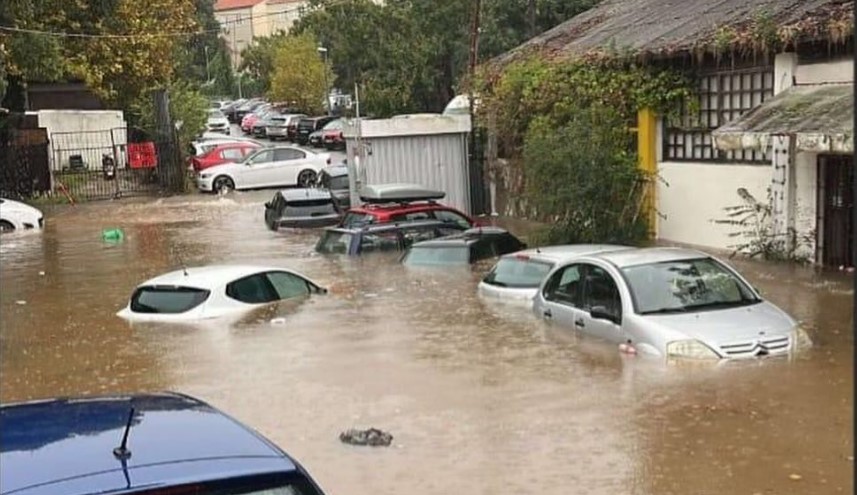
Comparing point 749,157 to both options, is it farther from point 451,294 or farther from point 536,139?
point 451,294

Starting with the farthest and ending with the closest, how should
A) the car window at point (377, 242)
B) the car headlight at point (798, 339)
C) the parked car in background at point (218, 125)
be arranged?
the parked car in background at point (218, 125), the car window at point (377, 242), the car headlight at point (798, 339)

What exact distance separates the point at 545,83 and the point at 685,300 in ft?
44.3

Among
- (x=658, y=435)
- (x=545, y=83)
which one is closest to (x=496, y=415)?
(x=658, y=435)

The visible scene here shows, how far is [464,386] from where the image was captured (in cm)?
1171

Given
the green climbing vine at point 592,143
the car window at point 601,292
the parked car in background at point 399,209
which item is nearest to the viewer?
the car window at point 601,292

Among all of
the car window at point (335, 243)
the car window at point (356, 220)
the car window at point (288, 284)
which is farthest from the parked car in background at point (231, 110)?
the car window at point (288, 284)

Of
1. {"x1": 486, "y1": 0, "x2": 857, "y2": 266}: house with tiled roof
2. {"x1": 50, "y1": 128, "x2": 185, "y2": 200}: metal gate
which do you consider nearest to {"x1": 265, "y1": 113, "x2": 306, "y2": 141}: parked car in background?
{"x1": 50, "y1": 128, "x2": 185, "y2": 200}: metal gate

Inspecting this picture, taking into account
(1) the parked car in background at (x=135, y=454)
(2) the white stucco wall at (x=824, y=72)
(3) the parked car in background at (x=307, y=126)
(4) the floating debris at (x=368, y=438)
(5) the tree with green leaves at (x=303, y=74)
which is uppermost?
(5) the tree with green leaves at (x=303, y=74)

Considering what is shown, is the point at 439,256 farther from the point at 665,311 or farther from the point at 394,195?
the point at 665,311

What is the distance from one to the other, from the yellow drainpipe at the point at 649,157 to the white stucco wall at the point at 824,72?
14.7 ft

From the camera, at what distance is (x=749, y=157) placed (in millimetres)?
20531

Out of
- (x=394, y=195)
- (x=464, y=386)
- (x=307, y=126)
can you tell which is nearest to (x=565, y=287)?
(x=464, y=386)

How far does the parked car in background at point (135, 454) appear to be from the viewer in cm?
379

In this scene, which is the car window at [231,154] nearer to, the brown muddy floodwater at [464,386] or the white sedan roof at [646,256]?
the brown muddy floodwater at [464,386]
